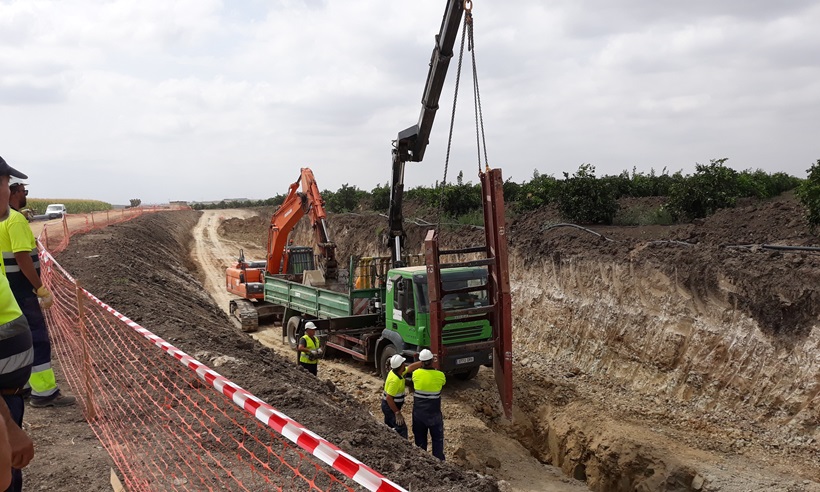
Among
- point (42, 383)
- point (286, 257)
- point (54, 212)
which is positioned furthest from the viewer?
point (54, 212)

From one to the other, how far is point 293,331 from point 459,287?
5.99 m

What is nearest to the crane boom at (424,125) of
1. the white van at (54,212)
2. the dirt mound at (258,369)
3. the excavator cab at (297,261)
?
the dirt mound at (258,369)

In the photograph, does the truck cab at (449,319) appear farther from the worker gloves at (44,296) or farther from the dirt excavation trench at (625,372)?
the worker gloves at (44,296)

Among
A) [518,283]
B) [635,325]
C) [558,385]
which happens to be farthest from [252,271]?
[635,325]

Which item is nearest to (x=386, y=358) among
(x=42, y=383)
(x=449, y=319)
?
(x=449, y=319)

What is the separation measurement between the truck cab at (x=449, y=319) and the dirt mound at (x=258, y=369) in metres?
1.72

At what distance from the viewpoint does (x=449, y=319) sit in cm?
1002

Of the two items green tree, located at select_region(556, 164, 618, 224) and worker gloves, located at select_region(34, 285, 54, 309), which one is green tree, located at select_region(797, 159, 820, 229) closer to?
green tree, located at select_region(556, 164, 618, 224)

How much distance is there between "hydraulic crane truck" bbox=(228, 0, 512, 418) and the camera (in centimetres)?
952

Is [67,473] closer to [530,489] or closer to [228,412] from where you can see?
[228,412]

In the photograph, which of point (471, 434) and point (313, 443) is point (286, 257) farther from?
point (313, 443)

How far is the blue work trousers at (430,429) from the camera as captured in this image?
781 cm

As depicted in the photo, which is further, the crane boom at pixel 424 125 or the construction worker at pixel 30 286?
the crane boom at pixel 424 125

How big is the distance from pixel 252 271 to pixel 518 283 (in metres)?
8.12
